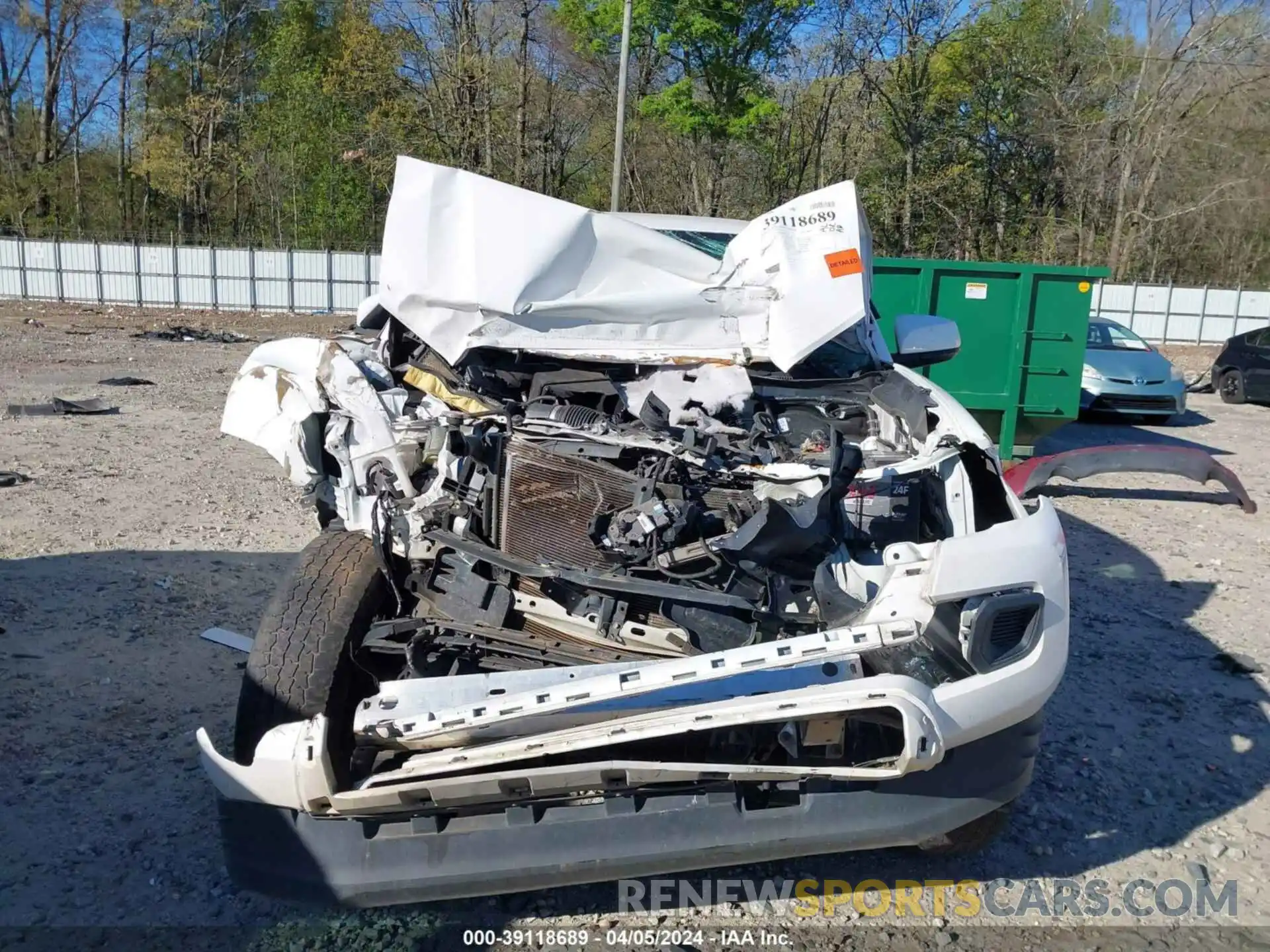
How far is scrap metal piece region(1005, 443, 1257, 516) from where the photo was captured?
7391mm

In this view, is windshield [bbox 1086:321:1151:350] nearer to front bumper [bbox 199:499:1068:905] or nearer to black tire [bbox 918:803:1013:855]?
black tire [bbox 918:803:1013:855]

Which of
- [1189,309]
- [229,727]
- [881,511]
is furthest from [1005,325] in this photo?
[1189,309]

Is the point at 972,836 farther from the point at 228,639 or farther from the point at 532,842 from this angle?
the point at 228,639

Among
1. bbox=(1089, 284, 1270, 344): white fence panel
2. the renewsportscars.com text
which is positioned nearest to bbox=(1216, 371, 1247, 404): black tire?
bbox=(1089, 284, 1270, 344): white fence panel

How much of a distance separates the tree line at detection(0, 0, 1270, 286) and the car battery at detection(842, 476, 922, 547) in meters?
27.4

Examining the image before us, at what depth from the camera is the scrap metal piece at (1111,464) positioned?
24.2 ft

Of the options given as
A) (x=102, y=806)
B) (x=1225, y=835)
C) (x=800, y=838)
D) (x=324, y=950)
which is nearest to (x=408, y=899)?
(x=324, y=950)

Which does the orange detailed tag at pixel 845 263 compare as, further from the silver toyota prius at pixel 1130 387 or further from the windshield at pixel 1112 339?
the windshield at pixel 1112 339

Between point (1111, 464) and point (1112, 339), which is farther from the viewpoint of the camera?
point (1112, 339)

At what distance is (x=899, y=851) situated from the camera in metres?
3.27

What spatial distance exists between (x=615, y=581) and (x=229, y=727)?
6.37 feet

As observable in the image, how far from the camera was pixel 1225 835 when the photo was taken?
3.45 metres

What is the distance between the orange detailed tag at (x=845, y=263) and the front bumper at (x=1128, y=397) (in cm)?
986

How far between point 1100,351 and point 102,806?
500 inches
